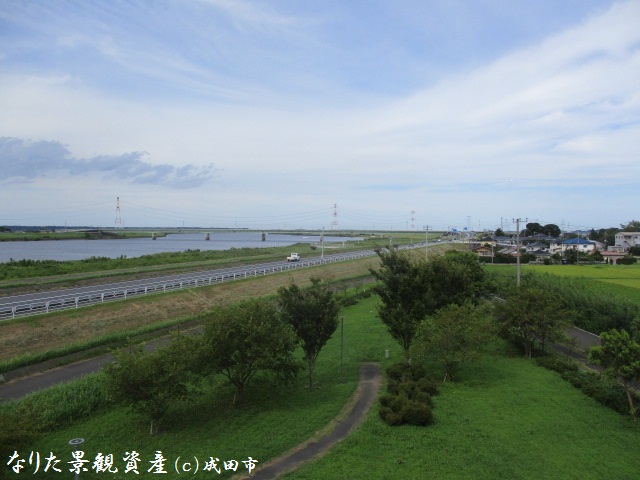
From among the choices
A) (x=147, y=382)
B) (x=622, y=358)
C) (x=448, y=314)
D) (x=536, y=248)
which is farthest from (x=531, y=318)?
(x=536, y=248)

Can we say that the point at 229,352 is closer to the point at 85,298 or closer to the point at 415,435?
the point at 415,435

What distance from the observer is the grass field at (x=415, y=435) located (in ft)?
40.1

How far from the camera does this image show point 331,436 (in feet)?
46.9

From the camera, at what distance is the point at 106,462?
1268cm

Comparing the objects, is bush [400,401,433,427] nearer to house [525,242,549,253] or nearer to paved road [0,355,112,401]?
paved road [0,355,112,401]

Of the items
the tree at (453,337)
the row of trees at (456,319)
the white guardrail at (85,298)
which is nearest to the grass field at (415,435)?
the tree at (453,337)

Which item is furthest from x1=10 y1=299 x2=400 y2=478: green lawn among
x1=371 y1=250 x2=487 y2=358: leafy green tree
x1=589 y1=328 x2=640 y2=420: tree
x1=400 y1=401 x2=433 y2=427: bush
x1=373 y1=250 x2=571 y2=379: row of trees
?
x1=589 y1=328 x2=640 y2=420: tree

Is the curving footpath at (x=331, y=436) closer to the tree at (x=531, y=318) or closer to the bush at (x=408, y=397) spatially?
the bush at (x=408, y=397)

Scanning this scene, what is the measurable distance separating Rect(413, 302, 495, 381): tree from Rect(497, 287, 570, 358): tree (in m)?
4.73

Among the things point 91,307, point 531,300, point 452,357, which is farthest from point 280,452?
point 91,307

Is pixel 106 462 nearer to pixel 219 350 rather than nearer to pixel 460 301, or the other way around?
pixel 219 350

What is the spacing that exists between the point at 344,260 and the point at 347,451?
57663 mm

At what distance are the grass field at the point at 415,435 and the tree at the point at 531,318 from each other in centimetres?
464

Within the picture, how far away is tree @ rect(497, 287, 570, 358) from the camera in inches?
952
